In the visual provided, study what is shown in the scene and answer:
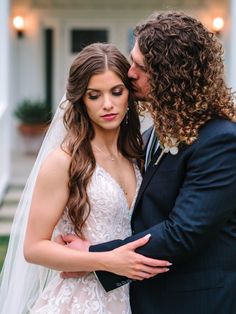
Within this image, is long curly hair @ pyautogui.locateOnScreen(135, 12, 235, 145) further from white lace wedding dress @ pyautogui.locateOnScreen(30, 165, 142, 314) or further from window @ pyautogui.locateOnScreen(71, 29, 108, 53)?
window @ pyautogui.locateOnScreen(71, 29, 108, 53)

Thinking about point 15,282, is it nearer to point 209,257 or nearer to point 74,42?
point 209,257

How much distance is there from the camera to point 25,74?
1355 centimetres

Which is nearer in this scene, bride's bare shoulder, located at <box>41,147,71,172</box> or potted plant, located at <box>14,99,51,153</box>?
bride's bare shoulder, located at <box>41,147,71,172</box>

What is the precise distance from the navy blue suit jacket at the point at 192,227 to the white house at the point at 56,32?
10945 millimetres

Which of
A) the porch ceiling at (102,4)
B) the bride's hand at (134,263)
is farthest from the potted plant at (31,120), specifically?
the bride's hand at (134,263)

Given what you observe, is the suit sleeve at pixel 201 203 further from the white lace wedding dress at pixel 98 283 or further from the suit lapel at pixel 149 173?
the white lace wedding dress at pixel 98 283

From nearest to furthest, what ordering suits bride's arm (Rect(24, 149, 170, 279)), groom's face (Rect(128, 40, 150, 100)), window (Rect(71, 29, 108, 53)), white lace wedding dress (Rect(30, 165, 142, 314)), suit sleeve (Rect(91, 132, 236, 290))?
1. suit sleeve (Rect(91, 132, 236, 290))
2. groom's face (Rect(128, 40, 150, 100))
3. bride's arm (Rect(24, 149, 170, 279))
4. white lace wedding dress (Rect(30, 165, 142, 314))
5. window (Rect(71, 29, 108, 53))

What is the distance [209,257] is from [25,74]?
11664 millimetres

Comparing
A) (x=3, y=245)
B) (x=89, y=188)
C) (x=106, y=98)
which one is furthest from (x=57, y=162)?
(x=3, y=245)

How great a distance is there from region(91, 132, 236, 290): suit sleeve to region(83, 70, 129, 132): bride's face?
1.34ft

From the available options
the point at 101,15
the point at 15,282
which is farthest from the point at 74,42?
the point at 15,282

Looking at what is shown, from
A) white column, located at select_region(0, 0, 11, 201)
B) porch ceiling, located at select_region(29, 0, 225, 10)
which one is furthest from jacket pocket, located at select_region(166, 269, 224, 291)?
porch ceiling, located at select_region(29, 0, 225, 10)

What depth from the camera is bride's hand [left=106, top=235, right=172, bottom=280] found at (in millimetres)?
2193

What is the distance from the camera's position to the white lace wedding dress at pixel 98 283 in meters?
2.53
